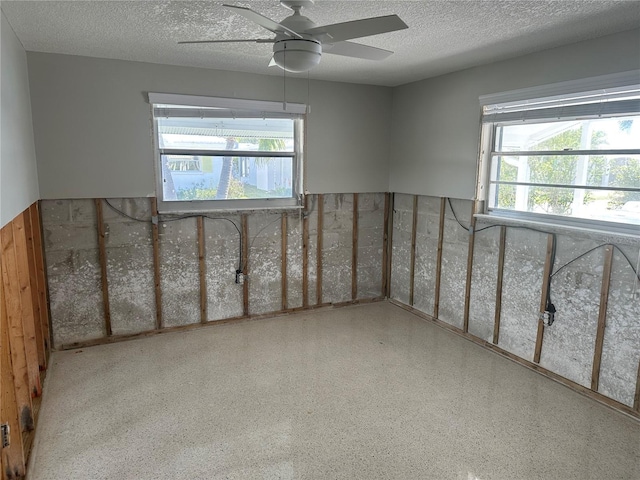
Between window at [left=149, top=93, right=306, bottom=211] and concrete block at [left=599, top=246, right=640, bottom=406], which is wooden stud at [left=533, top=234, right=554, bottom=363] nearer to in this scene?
concrete block at [left=599, top=246, right=640, bottom=406]

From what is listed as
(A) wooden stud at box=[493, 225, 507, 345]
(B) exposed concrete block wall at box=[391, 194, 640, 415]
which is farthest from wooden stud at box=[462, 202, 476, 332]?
(A) wooden stud at box=[493, 225, 507, 345]

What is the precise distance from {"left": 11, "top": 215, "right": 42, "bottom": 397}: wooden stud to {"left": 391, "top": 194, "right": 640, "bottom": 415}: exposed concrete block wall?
3.66 metres

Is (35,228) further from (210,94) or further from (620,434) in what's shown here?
(620,434)

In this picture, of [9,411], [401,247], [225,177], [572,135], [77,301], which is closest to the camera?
[9,411]

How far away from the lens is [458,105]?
4.14 m

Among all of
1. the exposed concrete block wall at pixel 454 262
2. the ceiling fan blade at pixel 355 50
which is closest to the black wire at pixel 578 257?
the exposed concrete block wall at pixel 454 262

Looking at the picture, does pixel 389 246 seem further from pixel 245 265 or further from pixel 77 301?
pixel 77 301

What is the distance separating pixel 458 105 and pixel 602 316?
2.26 m

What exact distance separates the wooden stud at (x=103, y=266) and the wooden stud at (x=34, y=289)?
0.59 metres

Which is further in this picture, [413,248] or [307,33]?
[413,248]

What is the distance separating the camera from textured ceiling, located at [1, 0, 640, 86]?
95.8 inches

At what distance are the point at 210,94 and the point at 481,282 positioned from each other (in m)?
3.19

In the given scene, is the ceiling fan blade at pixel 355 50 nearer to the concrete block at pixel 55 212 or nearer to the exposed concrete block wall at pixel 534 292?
the exposed concrete block wall at pixel 534 292

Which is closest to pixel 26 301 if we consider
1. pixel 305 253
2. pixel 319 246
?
pixel 305 253
